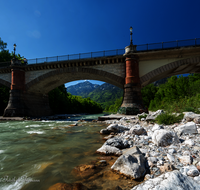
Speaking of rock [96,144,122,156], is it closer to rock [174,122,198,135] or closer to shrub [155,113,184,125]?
rock [174,122,198,135]

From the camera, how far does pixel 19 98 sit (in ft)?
69.8

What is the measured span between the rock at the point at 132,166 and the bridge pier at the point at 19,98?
889 inches

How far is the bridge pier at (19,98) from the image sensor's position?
2059 cm

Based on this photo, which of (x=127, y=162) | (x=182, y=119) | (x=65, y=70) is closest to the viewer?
(x=127, y=162)

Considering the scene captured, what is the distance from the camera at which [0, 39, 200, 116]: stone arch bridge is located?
1588 cm

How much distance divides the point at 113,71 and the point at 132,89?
13.3 ft

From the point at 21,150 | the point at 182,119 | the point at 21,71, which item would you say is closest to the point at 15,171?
the point at 21,150

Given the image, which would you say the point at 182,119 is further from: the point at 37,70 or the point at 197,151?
the point at 37,70

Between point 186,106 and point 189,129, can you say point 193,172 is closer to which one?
A: point 189,129

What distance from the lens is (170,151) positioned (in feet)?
10.3

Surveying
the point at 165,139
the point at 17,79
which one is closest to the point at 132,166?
the point at 165,139

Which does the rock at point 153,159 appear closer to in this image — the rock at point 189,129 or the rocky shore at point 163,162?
the rocky shore at point 163,162

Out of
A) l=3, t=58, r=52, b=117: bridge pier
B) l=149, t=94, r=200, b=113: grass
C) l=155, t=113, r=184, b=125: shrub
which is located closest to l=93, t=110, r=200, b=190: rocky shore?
l=155, t=113, r=184, b=125: shrub

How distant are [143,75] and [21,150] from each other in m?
16.0
